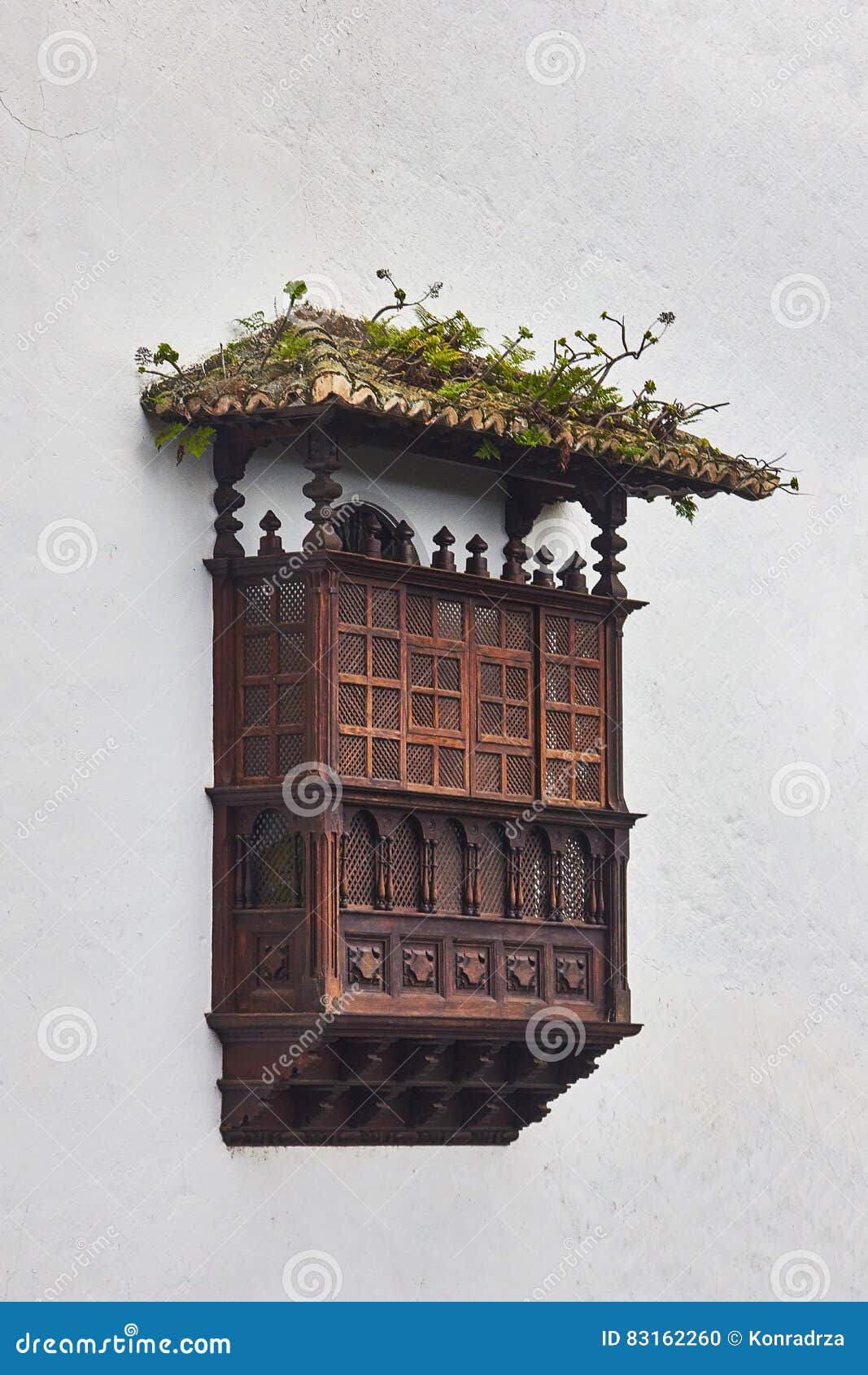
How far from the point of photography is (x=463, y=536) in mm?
9477

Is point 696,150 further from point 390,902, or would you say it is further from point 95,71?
point 390,902

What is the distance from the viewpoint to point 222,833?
8508 mm

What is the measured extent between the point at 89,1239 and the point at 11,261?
336 cm

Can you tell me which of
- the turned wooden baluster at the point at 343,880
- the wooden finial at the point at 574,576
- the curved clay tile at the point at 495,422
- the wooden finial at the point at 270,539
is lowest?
the turned wooden baluster at the point at 343,880

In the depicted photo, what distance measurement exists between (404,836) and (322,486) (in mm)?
1296

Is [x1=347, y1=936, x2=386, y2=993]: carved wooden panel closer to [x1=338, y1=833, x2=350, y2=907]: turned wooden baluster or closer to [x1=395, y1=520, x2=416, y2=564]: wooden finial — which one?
[x1=338, y1=833, x2=350, y2=907]: turned wooden baluster

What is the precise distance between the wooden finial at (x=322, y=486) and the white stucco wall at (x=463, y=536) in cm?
51

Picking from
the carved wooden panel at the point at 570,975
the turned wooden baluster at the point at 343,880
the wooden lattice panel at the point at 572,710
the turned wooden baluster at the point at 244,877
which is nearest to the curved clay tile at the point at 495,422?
the wooden lattice panel at the point at 572,710

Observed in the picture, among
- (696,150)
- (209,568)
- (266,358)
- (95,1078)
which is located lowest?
(95,1078)

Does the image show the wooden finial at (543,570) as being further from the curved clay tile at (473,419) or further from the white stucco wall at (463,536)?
the curved clay tile at (473,419)

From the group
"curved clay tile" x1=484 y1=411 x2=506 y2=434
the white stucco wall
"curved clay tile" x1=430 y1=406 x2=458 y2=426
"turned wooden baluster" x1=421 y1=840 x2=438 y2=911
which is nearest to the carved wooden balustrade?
"turned wooden baluster" x1=421 y1=840 x2=438 y2=911

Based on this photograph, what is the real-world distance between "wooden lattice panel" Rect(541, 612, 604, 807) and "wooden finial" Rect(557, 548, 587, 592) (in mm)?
129

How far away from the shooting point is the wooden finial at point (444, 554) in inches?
347

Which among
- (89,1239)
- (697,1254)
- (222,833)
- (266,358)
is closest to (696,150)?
(266,358)
